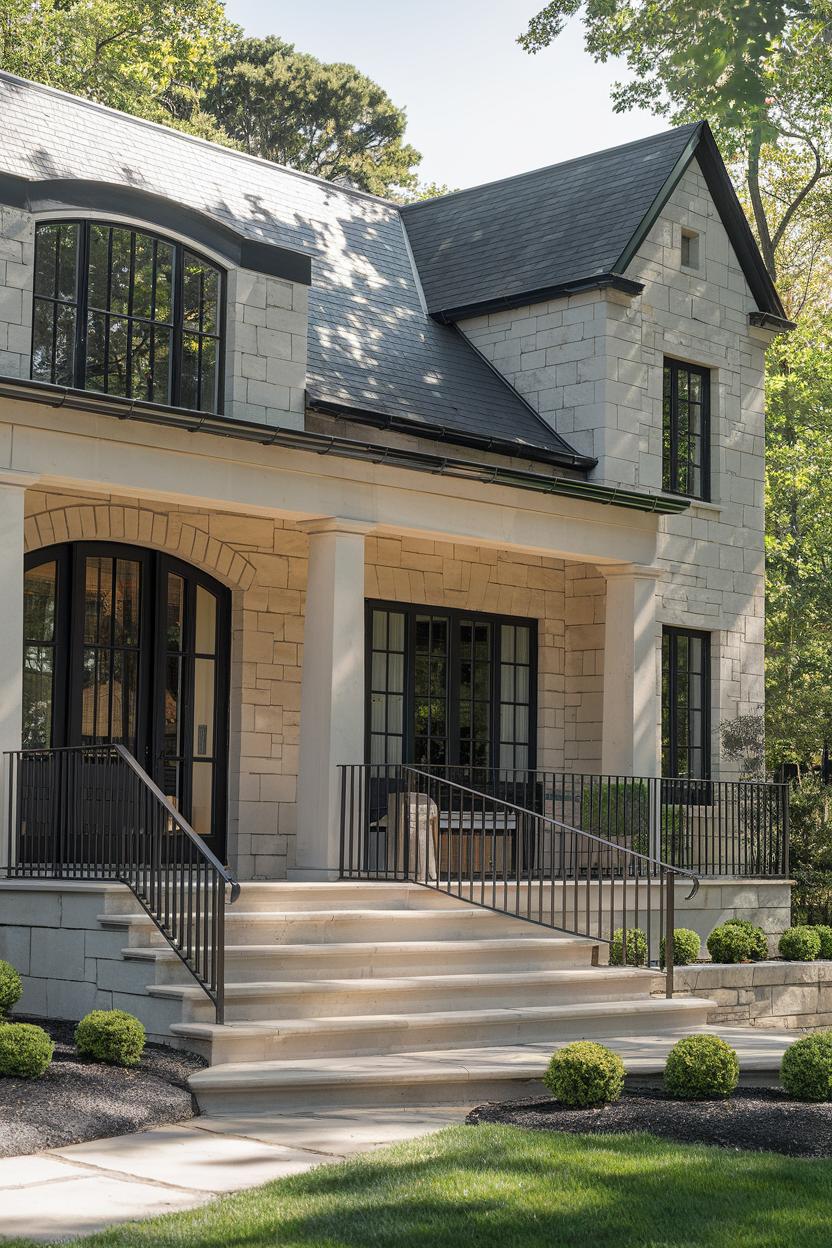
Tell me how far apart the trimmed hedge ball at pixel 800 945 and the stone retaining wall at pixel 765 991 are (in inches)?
10.7

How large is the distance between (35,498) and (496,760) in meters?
6.43

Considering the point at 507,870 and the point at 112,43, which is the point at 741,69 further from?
the point at 507,870

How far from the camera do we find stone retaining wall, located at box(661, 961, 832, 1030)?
1414 cm

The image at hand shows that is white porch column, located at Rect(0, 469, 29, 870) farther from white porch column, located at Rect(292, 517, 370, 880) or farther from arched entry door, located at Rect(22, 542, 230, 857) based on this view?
white porch column, located at Rect(292, 517, 370, 880)

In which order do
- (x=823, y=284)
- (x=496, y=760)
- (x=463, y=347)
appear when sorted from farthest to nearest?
1. (x=823, y=284)
2. (x=463, y=347)
3. (x=496, y=760)

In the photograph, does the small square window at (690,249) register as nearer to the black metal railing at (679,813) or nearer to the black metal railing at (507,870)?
the black metal railing at (679,813)

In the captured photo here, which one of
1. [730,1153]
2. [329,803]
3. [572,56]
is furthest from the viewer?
[572,56]

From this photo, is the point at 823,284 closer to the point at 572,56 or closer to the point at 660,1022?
the point at 572,56

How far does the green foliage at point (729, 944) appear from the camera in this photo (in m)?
15.1

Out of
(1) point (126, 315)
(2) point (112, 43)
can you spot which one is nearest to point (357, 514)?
(1) point (126, 315)

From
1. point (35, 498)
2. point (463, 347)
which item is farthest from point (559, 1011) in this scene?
point (463, 347)

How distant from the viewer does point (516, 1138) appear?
7.92 meters

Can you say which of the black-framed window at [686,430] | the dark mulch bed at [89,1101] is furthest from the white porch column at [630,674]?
the dark mulch bed at [89,1101]

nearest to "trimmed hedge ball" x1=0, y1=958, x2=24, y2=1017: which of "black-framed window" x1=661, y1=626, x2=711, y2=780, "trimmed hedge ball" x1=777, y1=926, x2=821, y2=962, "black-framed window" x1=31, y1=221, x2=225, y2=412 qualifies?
"black-framed window" x1=31, y1=221, x2=225, y2=412
